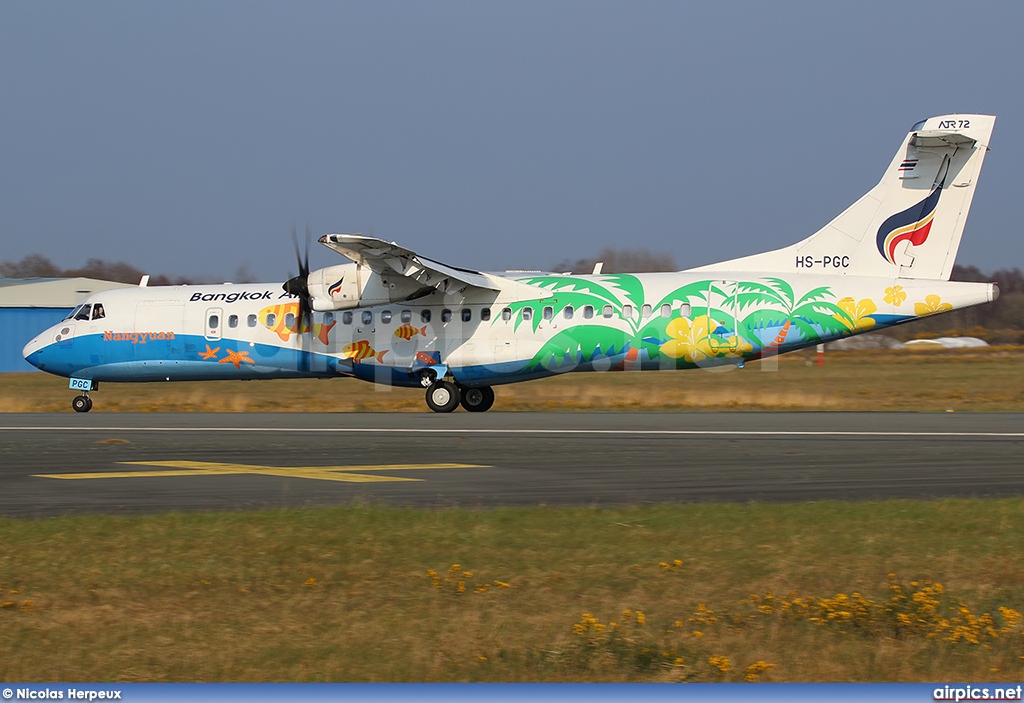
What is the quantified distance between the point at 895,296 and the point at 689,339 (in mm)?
4780

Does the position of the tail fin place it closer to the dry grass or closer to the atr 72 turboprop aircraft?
the atr 72 turboprop aircraft

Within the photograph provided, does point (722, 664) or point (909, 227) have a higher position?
point (909, 227)

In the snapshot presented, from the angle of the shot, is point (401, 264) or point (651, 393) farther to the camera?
point (651, 393)

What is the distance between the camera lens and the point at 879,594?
8289mm

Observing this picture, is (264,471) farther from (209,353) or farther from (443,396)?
(209,353)

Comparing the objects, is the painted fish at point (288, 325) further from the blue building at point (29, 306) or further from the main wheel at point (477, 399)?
the blue building at point (29, 306)

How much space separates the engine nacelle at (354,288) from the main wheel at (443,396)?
2495 mm

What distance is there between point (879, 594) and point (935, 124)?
20.7 metres

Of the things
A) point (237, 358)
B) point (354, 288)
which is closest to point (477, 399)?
point (354, 288)

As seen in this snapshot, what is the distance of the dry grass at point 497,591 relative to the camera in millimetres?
6676

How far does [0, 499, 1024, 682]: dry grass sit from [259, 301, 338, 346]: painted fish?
17.7m

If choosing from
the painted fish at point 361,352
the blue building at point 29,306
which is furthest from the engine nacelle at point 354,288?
the blue building at point 29,306

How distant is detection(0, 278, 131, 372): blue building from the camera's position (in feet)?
213

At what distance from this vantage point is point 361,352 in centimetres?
2877
